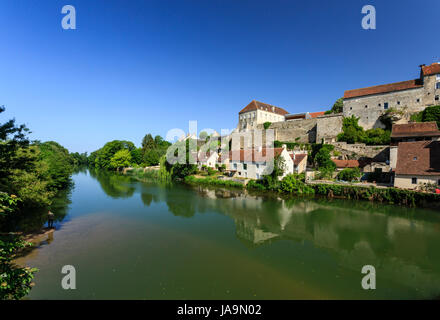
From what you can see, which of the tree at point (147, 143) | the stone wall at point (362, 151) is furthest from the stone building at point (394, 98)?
the tree at point (147, 143)

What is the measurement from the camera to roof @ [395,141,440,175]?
17.1 m

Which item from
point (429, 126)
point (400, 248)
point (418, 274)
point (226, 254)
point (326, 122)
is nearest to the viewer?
point (418, 274)

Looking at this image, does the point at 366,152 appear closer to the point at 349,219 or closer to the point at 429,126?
the point at 429,126

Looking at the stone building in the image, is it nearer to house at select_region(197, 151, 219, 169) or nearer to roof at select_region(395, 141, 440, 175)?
roof at select_region(395, 141, 440, 175)

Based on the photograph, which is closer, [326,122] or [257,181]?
[257,181]

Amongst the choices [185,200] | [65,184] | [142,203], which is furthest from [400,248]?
Answer: [65,184]

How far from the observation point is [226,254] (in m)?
9.11

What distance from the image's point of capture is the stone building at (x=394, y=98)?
2644cm

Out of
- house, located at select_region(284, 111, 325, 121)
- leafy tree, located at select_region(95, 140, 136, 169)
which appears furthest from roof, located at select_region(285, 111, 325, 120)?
leafy tree, located at select_region(95, 140, 136, 169)

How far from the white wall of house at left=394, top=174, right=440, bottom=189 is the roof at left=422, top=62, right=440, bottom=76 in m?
18.7

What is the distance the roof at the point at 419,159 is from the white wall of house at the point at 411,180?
321 mm

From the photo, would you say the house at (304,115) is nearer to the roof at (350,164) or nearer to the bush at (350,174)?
the roof at (350,164)
